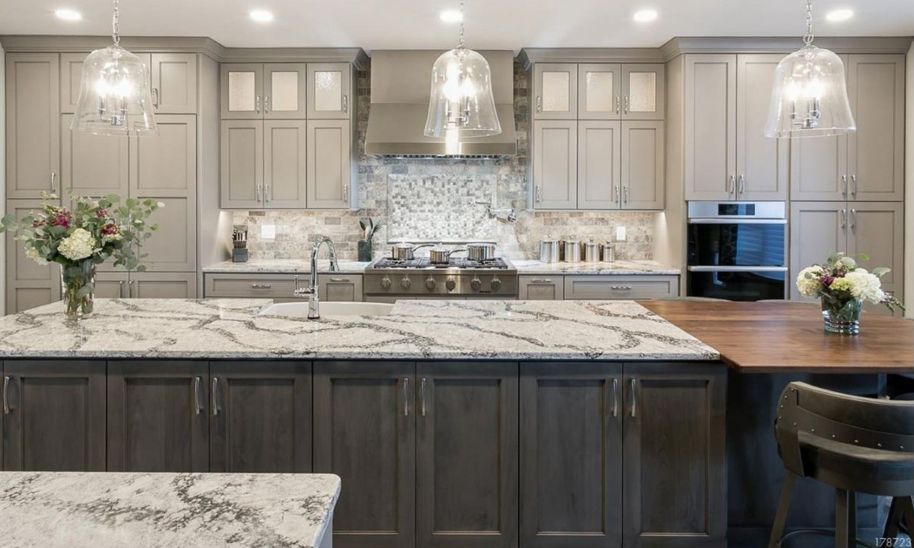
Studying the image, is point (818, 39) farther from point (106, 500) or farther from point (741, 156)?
point (106, 500)

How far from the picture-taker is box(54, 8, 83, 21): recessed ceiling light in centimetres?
407

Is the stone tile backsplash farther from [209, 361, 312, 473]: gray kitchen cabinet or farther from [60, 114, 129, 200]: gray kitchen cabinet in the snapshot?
[209, 361, 312, 473]: gray kitchen cabinet

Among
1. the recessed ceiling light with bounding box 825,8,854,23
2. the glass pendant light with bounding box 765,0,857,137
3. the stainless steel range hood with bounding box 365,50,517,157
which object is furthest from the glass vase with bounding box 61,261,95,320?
the recessed ceiling light with bounding box 825,8,854,23

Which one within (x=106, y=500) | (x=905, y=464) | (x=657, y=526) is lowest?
(x=657, y=526)

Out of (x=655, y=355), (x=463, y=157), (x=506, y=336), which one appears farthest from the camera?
(x=463, y=157)

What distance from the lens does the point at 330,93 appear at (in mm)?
4984

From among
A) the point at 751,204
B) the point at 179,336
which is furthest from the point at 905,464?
the point at 751,204

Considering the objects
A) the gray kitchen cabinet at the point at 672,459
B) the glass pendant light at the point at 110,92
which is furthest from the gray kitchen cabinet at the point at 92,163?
the gray kitchen cabinet at the point at 672,459

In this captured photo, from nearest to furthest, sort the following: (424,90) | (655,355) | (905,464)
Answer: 1. (905,464)
2. (655,355)
3. (424,90)

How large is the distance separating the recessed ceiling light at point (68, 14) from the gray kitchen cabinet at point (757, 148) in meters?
4.48

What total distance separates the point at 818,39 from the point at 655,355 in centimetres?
366

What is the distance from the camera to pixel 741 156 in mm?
4699

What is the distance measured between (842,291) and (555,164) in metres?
2.73

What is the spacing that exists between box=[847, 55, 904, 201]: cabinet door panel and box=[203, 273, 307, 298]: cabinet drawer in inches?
163
